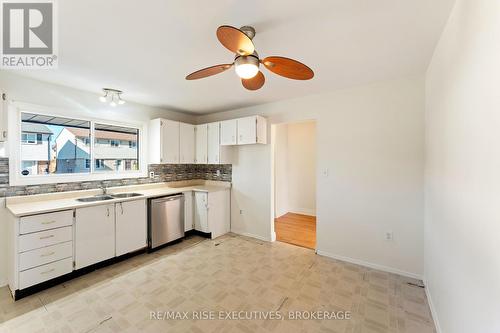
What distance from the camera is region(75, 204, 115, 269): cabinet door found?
2527mm

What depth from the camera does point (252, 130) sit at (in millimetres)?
3562

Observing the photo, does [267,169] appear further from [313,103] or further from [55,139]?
[55,139]

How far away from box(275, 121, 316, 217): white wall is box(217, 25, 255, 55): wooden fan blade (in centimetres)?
395

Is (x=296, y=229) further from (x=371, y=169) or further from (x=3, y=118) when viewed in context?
(x=3, y=118)

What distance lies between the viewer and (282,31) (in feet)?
5.48

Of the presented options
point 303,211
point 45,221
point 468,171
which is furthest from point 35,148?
point 303,211

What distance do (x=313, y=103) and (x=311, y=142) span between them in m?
2.35

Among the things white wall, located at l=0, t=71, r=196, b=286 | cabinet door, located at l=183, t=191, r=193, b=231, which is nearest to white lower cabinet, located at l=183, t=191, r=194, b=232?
cabinet door, located at l=183, t=191, r=193, b=231

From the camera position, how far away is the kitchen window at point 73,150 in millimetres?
2676

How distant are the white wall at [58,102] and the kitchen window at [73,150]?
16 cm

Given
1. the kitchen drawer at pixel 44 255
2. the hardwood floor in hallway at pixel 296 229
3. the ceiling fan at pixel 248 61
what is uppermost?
the ceiling fan at pixel 248 61

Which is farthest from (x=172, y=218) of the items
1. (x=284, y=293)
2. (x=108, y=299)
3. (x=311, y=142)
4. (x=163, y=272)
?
(x=311, y=142)

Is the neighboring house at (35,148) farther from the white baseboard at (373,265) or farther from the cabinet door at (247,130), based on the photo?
the white baseboard at (373,265)

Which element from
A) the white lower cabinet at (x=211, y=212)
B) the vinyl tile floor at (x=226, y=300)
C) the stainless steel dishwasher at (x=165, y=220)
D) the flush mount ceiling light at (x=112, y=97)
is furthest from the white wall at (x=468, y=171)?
the flush mount ceiling light at (x=112, y=97)
